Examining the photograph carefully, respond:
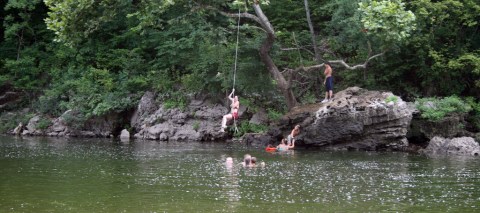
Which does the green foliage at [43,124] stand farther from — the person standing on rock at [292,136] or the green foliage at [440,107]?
the green foliage at [440,107]

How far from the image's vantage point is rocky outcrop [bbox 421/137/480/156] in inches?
Result: 999

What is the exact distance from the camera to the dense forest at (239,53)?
89.4ft

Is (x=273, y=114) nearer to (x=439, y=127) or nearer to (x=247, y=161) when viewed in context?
(x=439, y=127)

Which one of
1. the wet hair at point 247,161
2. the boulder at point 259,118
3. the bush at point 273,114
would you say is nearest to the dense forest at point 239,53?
the bush at point 273,114

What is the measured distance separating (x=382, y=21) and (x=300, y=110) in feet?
20.6

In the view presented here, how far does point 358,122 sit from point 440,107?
400 centimetres

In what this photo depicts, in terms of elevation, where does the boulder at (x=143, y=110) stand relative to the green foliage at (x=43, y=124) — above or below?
above

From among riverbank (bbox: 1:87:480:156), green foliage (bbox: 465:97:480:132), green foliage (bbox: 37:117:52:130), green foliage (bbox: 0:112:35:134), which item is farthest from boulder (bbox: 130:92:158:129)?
green foliage (bbox: 465:97:480:132)

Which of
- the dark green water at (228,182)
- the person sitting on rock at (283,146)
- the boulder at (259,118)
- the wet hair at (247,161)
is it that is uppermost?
the boulder at (259,118)

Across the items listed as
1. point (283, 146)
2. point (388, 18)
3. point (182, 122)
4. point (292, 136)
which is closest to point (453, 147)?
point (388, 18)

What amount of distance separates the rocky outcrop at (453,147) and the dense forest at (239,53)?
3637 mm

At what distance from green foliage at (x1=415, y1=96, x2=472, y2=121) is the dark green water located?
3542 mm

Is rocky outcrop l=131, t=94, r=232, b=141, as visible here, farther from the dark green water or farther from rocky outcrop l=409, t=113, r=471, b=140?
rocky outcrop l=409, t=113, r=471, b=140

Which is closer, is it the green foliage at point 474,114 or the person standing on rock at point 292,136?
the person standing on rock at point 292,136
